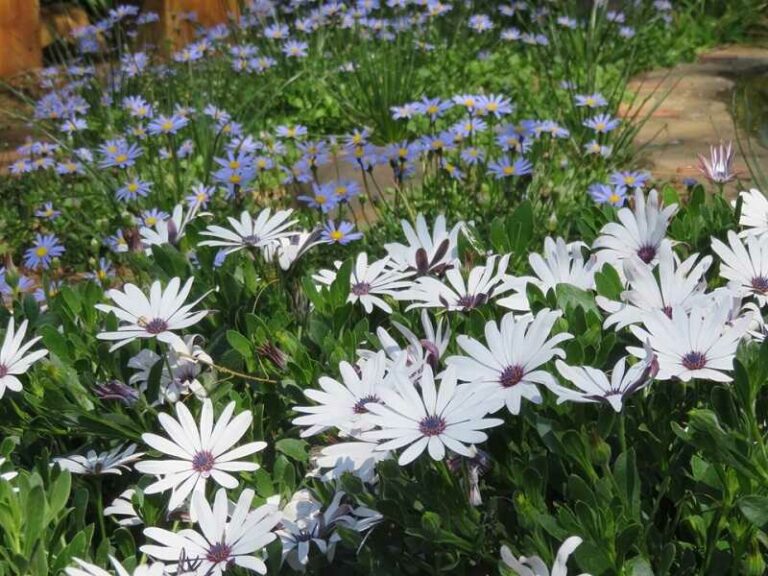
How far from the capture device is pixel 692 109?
4.73 meters

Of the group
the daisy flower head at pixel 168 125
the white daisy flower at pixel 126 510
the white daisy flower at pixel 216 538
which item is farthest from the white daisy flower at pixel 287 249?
the daisy flower head at pixel 168 125

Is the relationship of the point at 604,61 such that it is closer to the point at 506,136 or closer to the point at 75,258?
the point at 506,136

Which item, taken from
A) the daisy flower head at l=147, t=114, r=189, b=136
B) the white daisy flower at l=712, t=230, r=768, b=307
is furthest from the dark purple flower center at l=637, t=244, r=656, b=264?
the daisy flower head at l=147, t=114, r=189, b=136

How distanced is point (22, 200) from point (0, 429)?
2416mm

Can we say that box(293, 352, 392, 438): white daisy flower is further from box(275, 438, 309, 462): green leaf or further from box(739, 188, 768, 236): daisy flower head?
box(739, 188, 768, 236): daisy flower head

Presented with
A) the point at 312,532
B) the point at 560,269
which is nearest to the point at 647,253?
the point at 560,269

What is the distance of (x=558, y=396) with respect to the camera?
1.31 meters

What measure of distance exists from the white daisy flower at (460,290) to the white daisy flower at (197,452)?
30 centimetres

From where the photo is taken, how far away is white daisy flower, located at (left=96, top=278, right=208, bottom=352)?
154cm

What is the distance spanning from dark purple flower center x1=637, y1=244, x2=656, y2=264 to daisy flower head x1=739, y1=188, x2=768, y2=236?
6.2 inches

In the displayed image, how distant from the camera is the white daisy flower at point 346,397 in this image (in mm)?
1322

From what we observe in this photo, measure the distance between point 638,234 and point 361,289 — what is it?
41 cm

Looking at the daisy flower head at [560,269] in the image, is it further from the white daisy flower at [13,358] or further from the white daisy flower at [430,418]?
the white daisy flower at [13,358]

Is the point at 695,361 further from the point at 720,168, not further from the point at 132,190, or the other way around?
the point at 132,190
